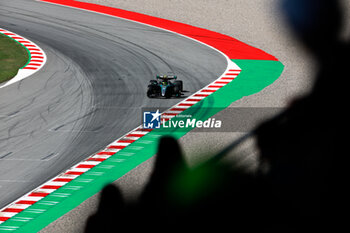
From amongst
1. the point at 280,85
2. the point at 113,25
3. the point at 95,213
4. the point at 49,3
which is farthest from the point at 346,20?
the point at 95,213

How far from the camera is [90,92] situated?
1405cm

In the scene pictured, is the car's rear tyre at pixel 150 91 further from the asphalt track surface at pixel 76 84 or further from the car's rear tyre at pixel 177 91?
the car's rear tyre at pixel 177 91

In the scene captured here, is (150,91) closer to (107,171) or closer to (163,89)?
(163,89)

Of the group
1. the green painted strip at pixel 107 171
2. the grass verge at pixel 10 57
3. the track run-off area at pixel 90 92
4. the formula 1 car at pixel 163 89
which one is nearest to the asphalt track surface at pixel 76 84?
the track run-off area at pixel 90 92

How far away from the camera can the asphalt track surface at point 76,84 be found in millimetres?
10281

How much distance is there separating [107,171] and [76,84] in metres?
5.73

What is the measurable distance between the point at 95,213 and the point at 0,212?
1787mm

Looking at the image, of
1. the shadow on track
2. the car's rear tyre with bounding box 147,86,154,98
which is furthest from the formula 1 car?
the shadow on track

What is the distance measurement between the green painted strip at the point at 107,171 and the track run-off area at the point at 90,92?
0.02 m

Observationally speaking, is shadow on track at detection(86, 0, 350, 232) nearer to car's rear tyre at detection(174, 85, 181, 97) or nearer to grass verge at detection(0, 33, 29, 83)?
car's rear tyre at detection(174, 85, 181, 97)

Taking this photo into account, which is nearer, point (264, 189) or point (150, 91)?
point (264, 189)

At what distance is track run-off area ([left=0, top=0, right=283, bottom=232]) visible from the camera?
30.2 ft

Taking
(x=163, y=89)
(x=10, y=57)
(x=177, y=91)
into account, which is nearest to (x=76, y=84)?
(x=163, y=89)

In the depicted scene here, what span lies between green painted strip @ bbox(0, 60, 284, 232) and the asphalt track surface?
62 cm
